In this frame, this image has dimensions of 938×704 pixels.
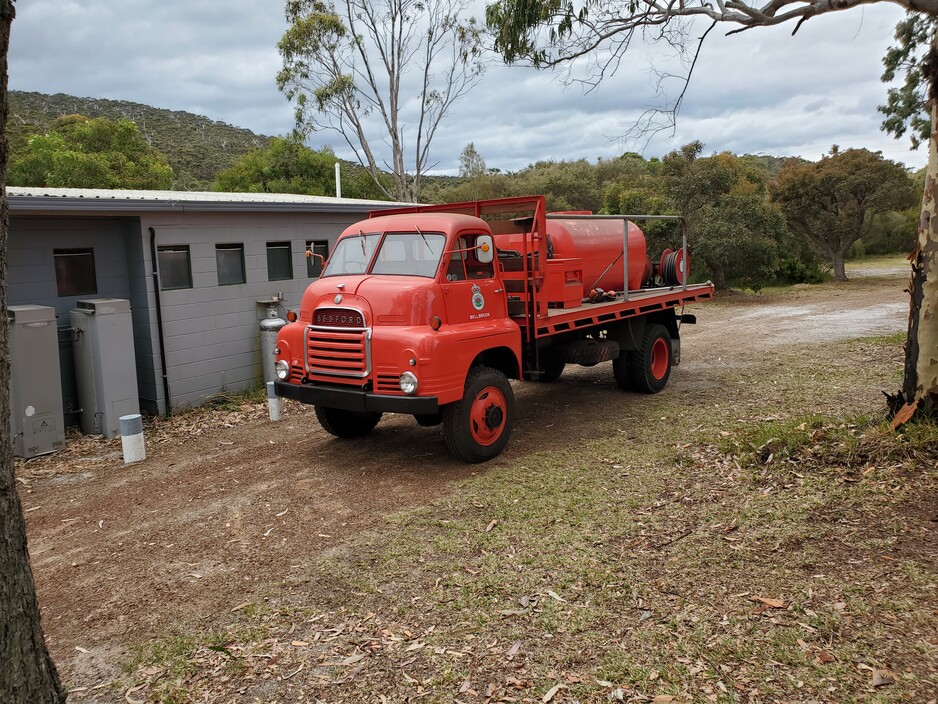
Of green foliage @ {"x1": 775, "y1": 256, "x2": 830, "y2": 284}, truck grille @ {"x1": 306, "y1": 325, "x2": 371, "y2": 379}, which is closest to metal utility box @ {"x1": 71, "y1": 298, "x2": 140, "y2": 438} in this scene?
truck grille @ {"x1": 306, "y1": 325, "x2": 371, "y2": 379}

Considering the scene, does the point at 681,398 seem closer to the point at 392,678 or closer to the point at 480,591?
the point at 480,591

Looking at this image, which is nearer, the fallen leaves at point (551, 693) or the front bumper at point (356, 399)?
the fallen leaves at point (551, 693)

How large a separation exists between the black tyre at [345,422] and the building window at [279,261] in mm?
4321

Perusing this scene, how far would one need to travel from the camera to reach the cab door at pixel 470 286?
714 centimetres

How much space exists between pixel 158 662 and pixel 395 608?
1343mm

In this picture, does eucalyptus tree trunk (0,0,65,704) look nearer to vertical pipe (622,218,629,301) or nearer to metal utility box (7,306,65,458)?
metal utility box (7,306,65,458)

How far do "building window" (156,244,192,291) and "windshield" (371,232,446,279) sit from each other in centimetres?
432

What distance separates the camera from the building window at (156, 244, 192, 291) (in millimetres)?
10273

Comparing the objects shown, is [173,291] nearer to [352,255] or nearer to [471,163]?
[352,255]

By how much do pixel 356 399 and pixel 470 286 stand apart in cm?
164

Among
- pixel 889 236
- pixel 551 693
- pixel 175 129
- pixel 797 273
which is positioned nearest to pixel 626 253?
pixel 551 693

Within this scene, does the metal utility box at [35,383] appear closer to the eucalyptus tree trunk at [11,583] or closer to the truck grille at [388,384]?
the truck grille at [388,384]

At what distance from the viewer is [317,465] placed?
750 cm

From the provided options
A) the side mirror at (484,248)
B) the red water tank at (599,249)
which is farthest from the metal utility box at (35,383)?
the red water tank at (599,249)
